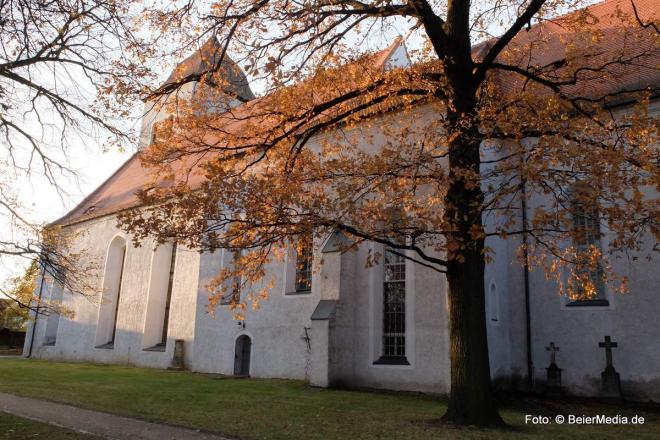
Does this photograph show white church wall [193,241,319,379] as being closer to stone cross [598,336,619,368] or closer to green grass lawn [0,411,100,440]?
stone cross [598,336,619,368]

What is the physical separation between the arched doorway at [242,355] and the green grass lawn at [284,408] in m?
1.37

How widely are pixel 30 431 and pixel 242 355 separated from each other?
10898mm

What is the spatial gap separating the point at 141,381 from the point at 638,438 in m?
12.7

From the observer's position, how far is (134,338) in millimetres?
22719

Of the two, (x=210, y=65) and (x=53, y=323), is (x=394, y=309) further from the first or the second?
(x=53, y=323)

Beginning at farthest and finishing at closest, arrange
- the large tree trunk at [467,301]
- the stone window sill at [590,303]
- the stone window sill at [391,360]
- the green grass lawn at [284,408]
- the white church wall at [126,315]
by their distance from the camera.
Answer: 1. the white church wall at [126,315]
2. the stone window sill at [391,360]
3. the stone window sill at [590,303]
4. the large tree trunk at [467,301]
5. the green grass lawn at [284,408]

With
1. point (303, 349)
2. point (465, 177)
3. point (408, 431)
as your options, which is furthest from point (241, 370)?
point (465, 177)

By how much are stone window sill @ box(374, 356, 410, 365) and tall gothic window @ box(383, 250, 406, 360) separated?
1.2 inches

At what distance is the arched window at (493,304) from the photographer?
45.8 feet

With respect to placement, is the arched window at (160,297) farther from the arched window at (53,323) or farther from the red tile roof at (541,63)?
the arched window at (53,323)

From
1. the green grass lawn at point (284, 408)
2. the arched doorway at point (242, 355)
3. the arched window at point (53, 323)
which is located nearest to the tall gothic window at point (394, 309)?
the green grass lawn at point (284, 408)

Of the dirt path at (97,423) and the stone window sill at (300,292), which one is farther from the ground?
the stone window sill at (300,292)

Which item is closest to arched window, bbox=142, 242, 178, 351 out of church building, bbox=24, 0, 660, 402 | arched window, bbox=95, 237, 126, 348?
church building, bbox=24, 0, 660, 402

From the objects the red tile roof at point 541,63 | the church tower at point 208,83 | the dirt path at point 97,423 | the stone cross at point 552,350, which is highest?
the red tile roof at point 541,63
